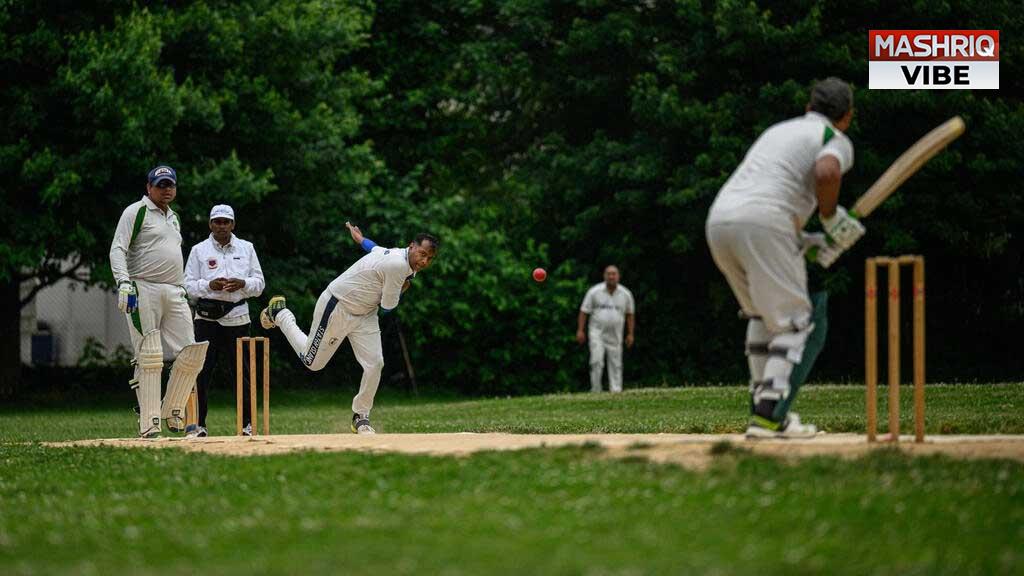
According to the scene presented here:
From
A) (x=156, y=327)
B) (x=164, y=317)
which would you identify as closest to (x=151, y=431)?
(x=156, y=327)

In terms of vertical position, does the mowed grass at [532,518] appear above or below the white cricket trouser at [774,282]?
below

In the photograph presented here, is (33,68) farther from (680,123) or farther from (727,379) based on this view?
(727,379)

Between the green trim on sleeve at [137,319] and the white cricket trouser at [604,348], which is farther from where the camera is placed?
the white cricket trouser at [604,348]

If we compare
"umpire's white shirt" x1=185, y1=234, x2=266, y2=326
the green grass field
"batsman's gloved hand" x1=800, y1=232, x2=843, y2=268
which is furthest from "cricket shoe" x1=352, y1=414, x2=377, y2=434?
"batsman's gloved hand" x1=800, y1=232, x2=843, y2=268

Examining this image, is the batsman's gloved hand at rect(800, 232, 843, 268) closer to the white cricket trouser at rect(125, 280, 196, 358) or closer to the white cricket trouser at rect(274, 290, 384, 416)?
the white cricket trouser at rect(274, 290, 384, 416)

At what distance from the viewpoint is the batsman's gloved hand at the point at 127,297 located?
40.0 ft

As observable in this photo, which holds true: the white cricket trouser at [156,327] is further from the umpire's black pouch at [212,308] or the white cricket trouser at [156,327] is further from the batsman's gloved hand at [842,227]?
the batsman's gloved hand at [842,227]

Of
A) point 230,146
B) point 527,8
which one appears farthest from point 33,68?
point 527,8

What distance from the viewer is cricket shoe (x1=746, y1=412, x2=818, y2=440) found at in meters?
8.98

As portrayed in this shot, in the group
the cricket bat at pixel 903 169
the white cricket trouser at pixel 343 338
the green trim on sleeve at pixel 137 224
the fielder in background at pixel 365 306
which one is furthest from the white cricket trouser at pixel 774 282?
the green trim on sleeve at pixel 137 224

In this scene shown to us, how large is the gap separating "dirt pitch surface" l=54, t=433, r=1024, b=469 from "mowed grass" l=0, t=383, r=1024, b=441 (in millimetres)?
2669

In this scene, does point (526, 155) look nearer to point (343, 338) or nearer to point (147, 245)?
point (343, 338)

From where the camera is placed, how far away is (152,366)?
12422mm

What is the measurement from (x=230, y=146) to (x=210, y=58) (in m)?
1.67
